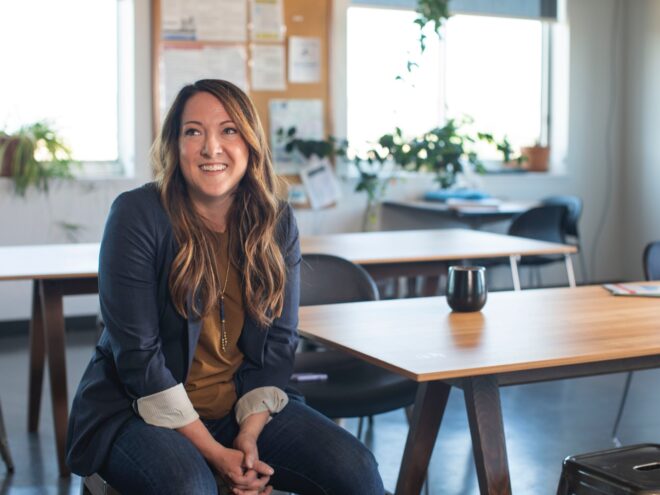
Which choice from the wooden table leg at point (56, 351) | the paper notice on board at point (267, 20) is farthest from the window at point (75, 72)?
the wooden table leg at point (56, 351)

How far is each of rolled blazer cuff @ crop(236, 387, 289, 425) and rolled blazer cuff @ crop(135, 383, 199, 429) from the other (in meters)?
0.13

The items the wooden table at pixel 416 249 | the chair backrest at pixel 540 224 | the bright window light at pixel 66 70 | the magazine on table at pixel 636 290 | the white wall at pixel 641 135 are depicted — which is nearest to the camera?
the magazine on table at pixel 636 290

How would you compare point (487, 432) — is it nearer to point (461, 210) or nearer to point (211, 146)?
point (211, 146)

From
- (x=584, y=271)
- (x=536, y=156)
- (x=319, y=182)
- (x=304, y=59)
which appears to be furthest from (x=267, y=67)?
(x=584, y=271)

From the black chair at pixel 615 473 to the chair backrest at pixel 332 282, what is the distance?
1.02 metres

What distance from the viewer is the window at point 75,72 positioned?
5.55 m

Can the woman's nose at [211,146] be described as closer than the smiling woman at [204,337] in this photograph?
No

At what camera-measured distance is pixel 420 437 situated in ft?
7.39

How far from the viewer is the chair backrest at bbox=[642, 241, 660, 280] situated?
322 cm

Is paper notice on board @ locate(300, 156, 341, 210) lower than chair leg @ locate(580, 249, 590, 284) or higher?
higher

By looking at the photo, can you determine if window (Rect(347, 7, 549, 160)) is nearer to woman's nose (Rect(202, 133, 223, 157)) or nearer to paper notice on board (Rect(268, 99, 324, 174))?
paper notice on board (Rect(268, 99, 324, 174))

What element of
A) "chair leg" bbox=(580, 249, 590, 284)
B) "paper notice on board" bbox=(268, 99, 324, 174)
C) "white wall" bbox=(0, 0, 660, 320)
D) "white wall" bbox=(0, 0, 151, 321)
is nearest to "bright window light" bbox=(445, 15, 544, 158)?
"white wall" bbox=(0, 0, 660, 320)

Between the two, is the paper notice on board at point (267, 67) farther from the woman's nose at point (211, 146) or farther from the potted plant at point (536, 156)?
the woman's nose at point (211, 146)

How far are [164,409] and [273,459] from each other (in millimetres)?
242
